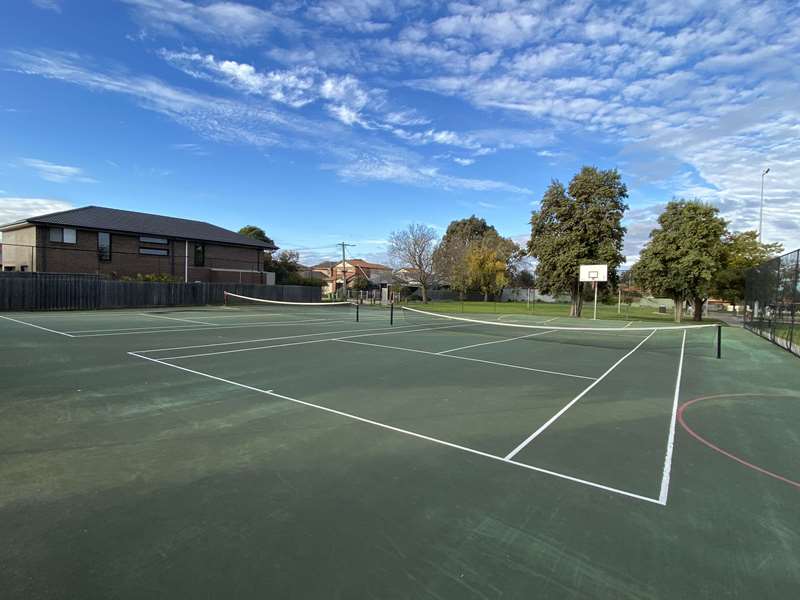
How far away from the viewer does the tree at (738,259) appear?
36250 mm

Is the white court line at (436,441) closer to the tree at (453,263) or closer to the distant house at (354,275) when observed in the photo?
the tree at (453,263)

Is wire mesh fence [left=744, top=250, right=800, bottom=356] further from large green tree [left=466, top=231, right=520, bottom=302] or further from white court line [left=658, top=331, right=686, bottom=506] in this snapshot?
large green tree [left=466, top=231, right=520, bottom=302]

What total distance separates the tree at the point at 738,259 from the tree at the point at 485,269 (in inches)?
1174

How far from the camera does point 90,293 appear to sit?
2962cm

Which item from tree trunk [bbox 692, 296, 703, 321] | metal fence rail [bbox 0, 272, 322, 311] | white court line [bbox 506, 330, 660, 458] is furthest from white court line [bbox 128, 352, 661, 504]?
tree trunk [bbox 692, 296, 703, 321]

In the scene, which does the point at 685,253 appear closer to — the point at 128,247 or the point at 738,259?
the point at 738,259

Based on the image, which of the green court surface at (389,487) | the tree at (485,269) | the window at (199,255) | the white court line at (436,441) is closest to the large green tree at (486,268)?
the tree at (485,269)

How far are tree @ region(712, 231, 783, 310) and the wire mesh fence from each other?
13.9 metres

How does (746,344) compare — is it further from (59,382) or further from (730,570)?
(59,382)

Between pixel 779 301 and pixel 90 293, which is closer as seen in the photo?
pixel 779 301

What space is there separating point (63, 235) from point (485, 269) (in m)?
50.2

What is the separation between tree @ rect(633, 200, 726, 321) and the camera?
32.8 m

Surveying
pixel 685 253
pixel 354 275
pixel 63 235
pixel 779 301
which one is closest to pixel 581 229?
pixel 685 253

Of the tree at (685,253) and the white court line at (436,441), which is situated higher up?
the tree at (685,253)
